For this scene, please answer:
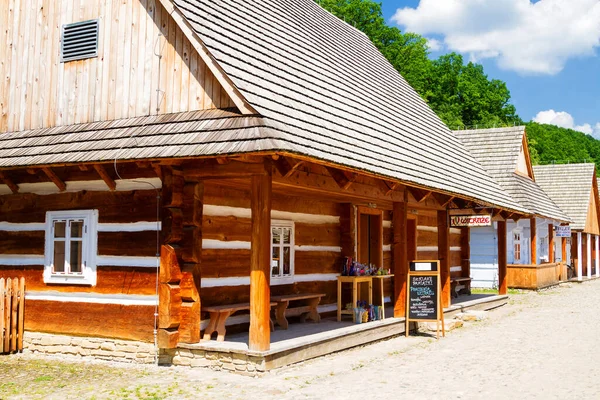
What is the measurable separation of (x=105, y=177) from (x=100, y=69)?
2.00 meters

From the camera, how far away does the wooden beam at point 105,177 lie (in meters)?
9.51

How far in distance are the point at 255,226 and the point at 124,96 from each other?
3.21 meters

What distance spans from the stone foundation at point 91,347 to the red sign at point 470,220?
8080mm

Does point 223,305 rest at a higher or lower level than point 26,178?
lower

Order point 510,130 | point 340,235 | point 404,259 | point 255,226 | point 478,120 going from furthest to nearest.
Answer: point 478,120, point 510,130, point 340,235, point 404,259, point 255,226

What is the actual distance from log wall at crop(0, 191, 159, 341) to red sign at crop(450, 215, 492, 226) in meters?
7.79

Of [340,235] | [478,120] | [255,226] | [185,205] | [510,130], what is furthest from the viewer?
[478,120]

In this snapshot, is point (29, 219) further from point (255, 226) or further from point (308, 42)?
point (308, 42)

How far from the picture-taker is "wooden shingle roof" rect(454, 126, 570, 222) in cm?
2448

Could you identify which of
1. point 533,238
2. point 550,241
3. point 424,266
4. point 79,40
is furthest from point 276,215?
point 550,241

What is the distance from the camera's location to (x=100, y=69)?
10.7m

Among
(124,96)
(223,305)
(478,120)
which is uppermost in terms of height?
(478,120)

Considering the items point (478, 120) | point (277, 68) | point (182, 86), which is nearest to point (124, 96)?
point (182, 86)

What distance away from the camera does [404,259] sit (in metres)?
13.0
